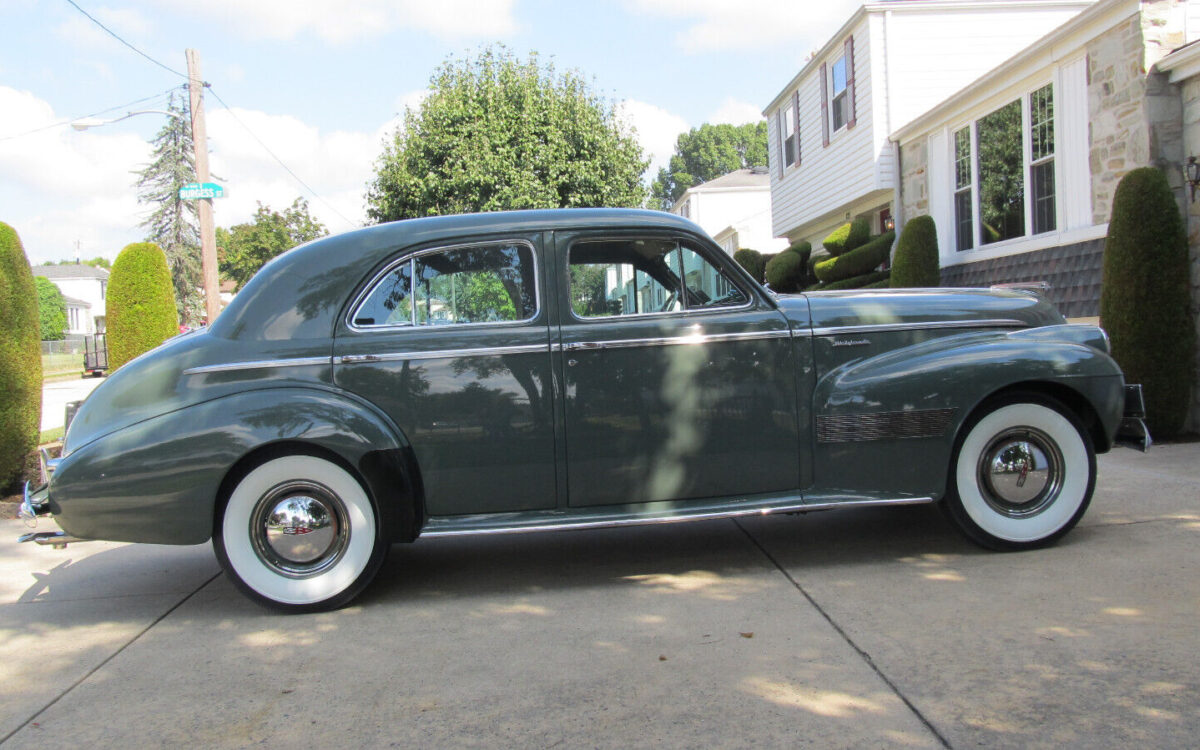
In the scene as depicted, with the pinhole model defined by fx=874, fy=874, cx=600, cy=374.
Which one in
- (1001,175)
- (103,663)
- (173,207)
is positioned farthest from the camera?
(173,207)

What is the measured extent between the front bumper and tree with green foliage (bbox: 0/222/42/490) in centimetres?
789

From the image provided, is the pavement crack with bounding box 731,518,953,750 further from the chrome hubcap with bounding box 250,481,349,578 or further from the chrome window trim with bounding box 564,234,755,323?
the chrome hubcap with bounding box 250,481,349,578

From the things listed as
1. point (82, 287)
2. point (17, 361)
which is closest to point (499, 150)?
point (17, 361)

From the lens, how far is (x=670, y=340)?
4.30 meters

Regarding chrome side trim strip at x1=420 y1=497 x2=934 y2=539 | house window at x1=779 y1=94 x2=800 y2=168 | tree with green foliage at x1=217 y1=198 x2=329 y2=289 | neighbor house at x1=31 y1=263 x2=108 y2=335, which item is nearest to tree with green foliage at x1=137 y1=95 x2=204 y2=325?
tree with green foliage at x1=217 y1=198 x2=329 y2=289

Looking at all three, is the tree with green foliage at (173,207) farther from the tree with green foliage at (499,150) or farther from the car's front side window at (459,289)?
the car's front side window at (459,289)

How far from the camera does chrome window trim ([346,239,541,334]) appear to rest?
4285 millimetres

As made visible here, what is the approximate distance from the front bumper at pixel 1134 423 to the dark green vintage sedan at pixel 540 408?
0.17 meters

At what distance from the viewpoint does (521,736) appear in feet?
9.09

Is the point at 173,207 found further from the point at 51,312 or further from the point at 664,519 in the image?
the point at 664,519

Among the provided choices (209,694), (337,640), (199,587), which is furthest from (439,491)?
(199,587)

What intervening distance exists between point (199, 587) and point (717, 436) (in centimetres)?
293

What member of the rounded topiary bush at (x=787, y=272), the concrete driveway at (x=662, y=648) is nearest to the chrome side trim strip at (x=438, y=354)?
the concrete driveway at (x=662, y=648)

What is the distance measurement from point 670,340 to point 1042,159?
7960 mm
